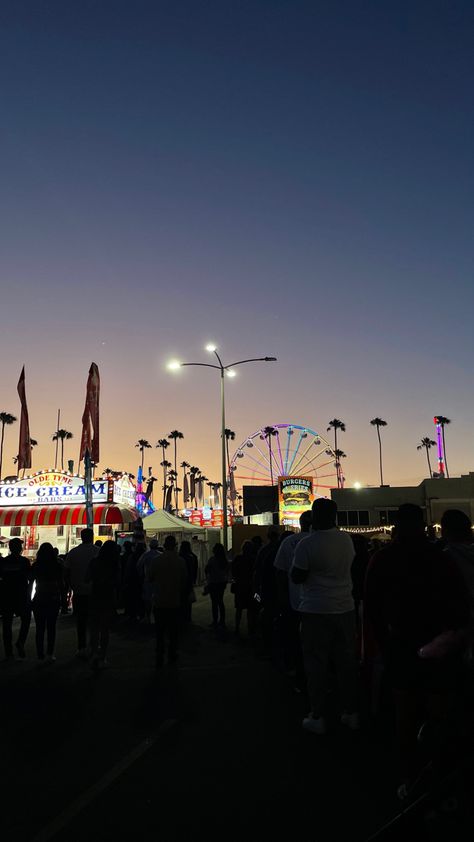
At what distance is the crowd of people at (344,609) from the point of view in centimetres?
381

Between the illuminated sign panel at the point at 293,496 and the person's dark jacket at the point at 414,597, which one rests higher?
the illuminated sign panel at the point at 293,496

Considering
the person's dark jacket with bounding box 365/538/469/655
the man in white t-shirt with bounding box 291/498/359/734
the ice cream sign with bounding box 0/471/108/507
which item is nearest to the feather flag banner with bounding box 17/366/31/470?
the ice cream sign with bounding box 0/471/108/507

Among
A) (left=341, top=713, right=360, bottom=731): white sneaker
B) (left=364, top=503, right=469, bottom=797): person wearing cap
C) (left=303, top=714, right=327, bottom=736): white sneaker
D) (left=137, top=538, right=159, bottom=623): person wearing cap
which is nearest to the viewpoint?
(left=364, top=503, right=469, bottom=797): person wearing cap

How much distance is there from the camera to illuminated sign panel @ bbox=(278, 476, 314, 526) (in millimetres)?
59000

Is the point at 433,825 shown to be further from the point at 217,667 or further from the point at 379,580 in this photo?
the point at 217,667

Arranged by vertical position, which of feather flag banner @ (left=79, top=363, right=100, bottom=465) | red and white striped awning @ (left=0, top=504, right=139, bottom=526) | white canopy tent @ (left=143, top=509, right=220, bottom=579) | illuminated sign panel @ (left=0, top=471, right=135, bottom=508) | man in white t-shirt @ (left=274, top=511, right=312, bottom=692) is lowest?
man in white t-shirt @ (left=274, top=511, right=312, bottom=692)

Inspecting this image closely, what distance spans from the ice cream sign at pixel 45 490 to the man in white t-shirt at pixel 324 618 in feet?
81.6

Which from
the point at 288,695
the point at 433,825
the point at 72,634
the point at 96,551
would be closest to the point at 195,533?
the point at 72,634

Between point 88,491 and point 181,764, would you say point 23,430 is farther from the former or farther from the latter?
point 181,764

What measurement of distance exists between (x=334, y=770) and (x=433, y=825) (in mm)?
2094

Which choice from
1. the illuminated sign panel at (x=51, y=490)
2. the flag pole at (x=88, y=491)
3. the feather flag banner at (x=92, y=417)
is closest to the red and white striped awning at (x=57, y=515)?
the illuminated sign panel at (x=51, y=490)

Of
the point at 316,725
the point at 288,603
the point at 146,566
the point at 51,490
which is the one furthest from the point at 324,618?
the point at 51,490

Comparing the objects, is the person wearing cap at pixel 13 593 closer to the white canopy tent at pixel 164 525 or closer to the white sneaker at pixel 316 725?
the white sneaker at pixel 316 725

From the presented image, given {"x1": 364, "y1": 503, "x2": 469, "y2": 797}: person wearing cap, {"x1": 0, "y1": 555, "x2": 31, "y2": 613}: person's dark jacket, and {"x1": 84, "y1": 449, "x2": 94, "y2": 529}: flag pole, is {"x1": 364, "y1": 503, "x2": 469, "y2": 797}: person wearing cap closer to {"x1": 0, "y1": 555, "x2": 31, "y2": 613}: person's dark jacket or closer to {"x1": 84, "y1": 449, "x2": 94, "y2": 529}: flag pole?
{"x1": 0, "y1": 555, "x2": 31, "y2": 613}: person's dark jacket
